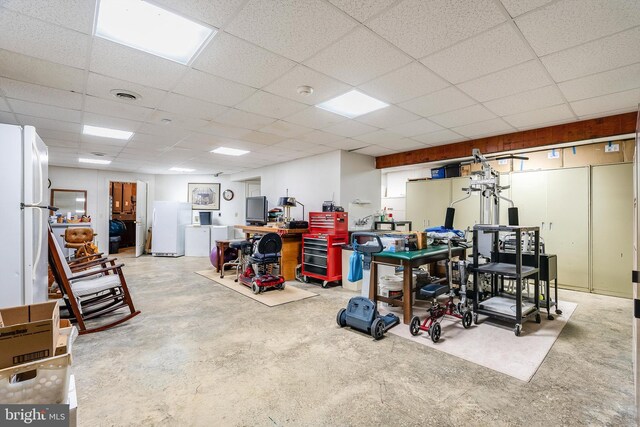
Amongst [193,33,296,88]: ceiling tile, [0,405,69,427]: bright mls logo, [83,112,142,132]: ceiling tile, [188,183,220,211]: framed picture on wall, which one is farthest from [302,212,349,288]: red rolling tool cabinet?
[188,183,220,211]: framed picture on wall

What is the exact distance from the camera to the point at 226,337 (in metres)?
3.03

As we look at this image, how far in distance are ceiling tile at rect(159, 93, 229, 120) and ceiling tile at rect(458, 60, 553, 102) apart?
275 centimetres

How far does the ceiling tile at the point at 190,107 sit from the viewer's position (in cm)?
328

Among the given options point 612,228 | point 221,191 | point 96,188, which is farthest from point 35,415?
point 96,188

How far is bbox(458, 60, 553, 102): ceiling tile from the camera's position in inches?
101

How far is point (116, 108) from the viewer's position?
11.6ft

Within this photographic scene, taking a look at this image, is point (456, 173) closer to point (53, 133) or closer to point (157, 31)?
point (157, 31)

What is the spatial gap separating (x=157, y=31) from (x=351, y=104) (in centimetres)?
211

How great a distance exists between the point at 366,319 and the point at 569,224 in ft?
13.4

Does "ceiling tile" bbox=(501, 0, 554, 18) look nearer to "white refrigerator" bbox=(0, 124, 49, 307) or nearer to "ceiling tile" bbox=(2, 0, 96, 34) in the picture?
"ceiling tile" bbox=(2, 0, 96, 34)

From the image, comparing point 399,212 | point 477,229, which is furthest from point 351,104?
point 399,212

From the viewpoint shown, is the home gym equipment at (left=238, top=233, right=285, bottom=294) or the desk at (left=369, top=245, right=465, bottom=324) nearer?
the desk at (left=369, top=245, right=465, bottom=324)

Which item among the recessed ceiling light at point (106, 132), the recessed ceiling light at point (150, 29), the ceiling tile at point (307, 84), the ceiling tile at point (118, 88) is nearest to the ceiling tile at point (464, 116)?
the ceiling tile at point (307, 84)

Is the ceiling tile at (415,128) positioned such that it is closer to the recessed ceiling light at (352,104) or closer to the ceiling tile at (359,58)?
the recessed ceiling light at (352,104)
